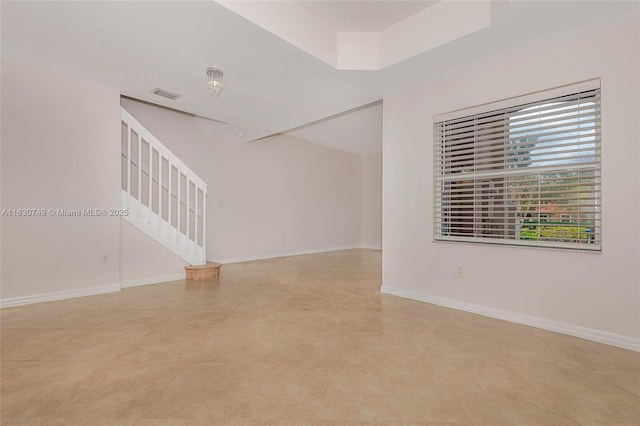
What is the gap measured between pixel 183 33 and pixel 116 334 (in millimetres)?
2621

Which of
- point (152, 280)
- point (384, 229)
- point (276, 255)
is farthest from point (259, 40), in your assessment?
point (276, 255)

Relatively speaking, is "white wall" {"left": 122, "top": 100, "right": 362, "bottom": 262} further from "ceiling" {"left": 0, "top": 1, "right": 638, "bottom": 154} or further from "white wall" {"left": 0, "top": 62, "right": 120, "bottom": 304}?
"ceiling" {"left": 0, "top": 1, "right": 638, "bottom": 154}

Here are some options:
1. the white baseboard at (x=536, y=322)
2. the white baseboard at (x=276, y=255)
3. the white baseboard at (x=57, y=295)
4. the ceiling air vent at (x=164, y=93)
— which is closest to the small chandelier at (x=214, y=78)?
the ceiling air vent at (x=164, y=93)

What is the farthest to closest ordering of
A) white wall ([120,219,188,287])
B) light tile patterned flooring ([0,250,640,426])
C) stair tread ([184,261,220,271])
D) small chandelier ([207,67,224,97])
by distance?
stair tread ([184,261,220,271]) < white wall ([120,219,188,287]) < small chandelier ([207,67,224,97]) < light tile patterned flooring ([0,250,640,426])

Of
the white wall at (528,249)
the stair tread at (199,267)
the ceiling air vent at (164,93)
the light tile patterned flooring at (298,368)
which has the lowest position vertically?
the light tile patterned flooring at (298,368)

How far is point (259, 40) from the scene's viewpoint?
2664 mm

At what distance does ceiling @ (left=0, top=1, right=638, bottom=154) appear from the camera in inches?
93.0

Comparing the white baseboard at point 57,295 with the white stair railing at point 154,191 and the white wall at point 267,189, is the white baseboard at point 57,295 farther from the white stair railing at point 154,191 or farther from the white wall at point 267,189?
the white wall at point 267,189

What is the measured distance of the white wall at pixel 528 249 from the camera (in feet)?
7.61

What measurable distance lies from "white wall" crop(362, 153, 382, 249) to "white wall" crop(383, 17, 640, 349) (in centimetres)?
497

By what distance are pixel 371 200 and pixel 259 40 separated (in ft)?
22.4

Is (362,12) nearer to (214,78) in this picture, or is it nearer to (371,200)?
(214,78)

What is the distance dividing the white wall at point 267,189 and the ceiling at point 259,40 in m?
1.55

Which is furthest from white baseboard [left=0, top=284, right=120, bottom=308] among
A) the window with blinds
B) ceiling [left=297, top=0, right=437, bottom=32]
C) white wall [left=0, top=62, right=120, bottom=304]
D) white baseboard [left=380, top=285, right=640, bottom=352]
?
the window with blinds
